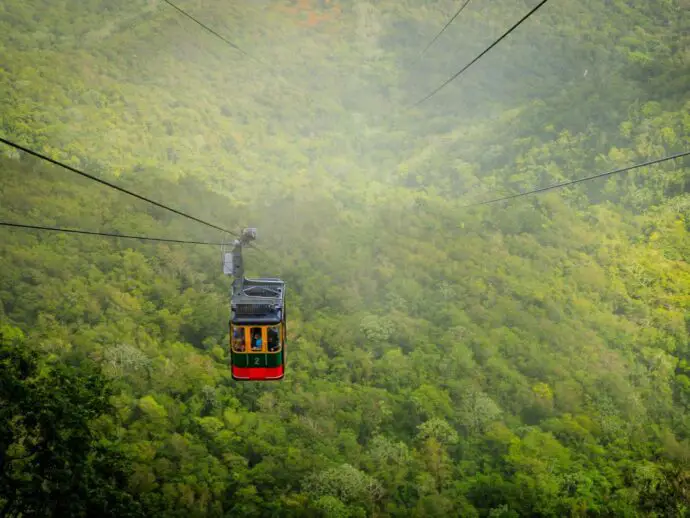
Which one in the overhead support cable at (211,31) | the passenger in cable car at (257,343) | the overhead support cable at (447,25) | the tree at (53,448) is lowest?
the tree at (53,448)

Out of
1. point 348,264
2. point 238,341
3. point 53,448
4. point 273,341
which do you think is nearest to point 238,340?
point 238,341

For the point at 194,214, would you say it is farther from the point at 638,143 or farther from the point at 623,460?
the point at 638,143

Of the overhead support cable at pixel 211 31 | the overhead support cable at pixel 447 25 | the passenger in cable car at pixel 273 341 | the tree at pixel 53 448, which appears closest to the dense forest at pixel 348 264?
the tree at pixel 53 448

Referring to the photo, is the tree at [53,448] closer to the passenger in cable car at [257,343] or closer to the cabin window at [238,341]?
the cabin window at [238,341]

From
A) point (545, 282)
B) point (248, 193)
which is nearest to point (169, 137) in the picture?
point (248, 193)

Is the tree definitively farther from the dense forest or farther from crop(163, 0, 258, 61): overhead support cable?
crop(163, 0, 258, 61): overhead support cable

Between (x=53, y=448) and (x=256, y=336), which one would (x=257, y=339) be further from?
(x=53, y=448)

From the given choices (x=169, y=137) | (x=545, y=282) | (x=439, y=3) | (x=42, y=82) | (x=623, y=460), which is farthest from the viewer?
(x=439, y=3)
